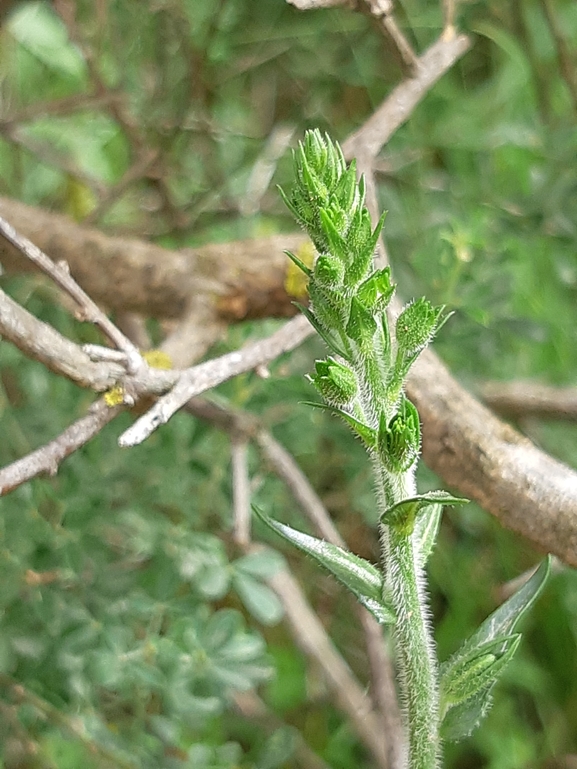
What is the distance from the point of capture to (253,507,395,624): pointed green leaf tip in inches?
15.6

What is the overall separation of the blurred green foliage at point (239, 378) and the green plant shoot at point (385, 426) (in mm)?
326

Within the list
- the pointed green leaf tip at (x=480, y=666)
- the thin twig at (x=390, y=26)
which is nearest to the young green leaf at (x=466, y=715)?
the pointed green leaf tip at (x=480, y=666)

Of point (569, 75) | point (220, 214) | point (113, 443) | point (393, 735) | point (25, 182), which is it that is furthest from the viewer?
point (25, 182)

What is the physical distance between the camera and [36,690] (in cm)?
71

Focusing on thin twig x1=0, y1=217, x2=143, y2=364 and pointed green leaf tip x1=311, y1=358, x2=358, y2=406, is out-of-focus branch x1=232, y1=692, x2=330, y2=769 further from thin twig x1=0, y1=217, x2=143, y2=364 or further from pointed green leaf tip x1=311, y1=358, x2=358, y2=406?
pointed green leaf tip x1=311, y1=358, x2=358, y2=406

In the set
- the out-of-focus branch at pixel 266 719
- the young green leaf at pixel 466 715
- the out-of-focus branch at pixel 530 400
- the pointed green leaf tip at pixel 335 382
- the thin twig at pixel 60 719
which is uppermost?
the pointed green leaf tip at pixel 335 382

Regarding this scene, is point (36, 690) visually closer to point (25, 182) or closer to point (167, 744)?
point (167, 744)

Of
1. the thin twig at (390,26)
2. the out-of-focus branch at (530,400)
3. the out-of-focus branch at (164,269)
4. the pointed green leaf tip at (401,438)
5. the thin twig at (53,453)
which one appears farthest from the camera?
the out-of-focus branch at (530,400)

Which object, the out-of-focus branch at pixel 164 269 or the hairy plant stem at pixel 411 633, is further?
the out-of-focus branch at pixel 164 269

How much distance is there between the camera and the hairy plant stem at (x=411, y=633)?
377mm

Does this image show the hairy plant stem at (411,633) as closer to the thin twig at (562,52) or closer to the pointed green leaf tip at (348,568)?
the pointed green leaf tip at (348,568)

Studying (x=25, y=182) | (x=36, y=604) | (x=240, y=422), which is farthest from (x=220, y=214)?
(x=36, y=604)

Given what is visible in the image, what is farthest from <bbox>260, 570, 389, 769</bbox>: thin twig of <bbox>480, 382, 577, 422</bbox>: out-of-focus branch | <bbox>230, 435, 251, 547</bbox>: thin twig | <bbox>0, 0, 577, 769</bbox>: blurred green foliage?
<bbox>480, 382, 577, 422</bbox>: out-of-focus branch

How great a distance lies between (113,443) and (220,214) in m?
0.42
